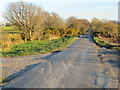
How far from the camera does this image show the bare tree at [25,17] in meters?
24.6

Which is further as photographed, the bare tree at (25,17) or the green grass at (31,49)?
the bare tree at (25,17)

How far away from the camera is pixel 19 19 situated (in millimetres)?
24875

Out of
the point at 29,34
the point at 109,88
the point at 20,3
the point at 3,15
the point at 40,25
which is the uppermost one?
the point at 20,3

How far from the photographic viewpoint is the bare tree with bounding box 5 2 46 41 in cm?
2461

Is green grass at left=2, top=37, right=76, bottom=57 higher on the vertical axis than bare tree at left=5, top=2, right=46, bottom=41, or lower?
lower

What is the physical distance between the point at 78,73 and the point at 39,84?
7.92 feet

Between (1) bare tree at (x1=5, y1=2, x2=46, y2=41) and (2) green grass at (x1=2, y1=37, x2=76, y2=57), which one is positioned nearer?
(2) green grass at (x1=2, y1=37, x2=76, y2=57)

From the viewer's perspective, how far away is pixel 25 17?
81.6ft

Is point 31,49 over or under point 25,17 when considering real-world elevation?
under

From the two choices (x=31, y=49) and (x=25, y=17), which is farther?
(x=25, y=17)

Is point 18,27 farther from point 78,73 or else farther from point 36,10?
point 78,73

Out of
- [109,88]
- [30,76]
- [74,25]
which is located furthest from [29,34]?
[74,25]

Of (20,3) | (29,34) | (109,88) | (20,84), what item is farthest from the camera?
(29,34)

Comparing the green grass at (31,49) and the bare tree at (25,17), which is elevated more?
the bare tree at (25,17)
